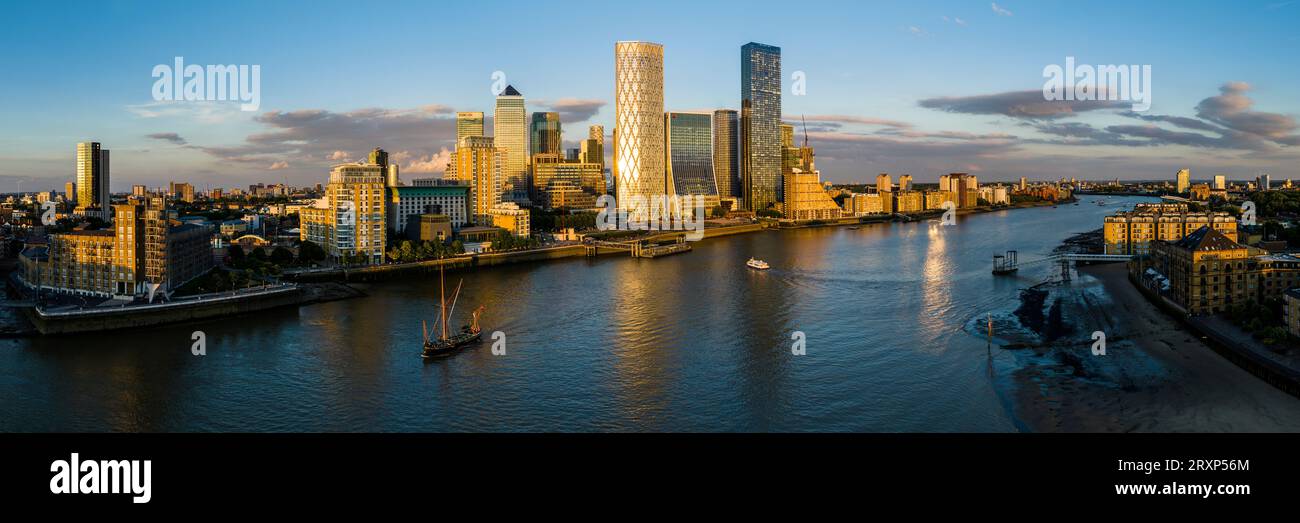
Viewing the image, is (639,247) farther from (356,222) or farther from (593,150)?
(593,150)

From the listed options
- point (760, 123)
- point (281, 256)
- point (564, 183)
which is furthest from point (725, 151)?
point (281, 256)

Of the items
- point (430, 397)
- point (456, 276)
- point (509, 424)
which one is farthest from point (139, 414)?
point (456, 276)

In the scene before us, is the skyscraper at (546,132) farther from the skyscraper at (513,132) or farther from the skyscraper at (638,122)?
the skyscraper at (638,122)

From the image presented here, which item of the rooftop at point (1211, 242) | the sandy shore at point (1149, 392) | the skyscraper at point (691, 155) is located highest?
the skyscraper at point (691, 155)

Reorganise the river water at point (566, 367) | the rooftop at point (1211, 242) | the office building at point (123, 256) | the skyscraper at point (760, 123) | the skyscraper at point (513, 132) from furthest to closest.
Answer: the skyscraper at point (760, 123) < the skyscraper at point (513, 132) < the office building at point (123, 256) < the rooftop at point (1211, 242) < the river water at point (566, 367)

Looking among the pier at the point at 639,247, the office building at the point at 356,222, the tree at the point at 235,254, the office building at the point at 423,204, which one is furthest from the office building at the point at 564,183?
the tree at the point at 235,254

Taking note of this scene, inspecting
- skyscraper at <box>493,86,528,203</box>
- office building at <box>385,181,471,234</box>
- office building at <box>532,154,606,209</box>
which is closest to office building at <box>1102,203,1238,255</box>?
office building at <box>385,181,471,234</box>
